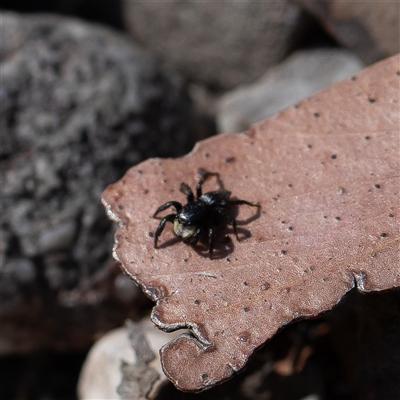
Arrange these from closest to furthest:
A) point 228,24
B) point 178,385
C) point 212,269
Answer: point 178,385
point 212,269
point 228,24

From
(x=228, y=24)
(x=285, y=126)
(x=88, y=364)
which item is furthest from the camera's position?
(x=228, y=24)

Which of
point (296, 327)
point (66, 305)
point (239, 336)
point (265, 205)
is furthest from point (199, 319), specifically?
point (66, 305)

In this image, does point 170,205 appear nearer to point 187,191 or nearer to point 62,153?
point 187,191

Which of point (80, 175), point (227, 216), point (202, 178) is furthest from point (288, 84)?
point (227, 216)

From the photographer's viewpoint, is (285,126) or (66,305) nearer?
(285,126)

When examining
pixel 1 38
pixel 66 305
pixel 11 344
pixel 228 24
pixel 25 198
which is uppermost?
pixel 1 38

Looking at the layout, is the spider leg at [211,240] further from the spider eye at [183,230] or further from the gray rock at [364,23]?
the gray rock at [364,23]

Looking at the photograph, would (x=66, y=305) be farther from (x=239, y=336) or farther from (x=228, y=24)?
(x=228, y=24)
